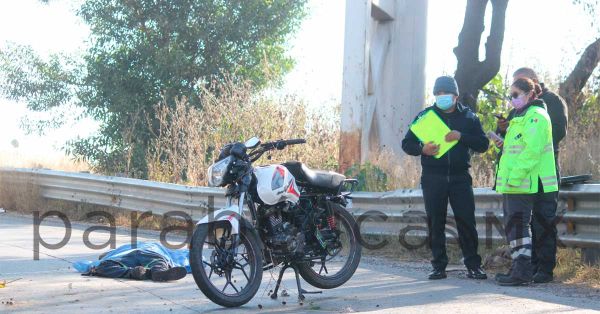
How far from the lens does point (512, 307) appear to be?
25.2ft

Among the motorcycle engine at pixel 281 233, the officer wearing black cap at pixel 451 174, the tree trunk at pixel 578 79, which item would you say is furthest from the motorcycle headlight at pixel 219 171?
the tree trunk at pixel 578 79

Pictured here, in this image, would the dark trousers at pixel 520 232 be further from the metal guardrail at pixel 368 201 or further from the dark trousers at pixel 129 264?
the dark trousers at pixel 129 264

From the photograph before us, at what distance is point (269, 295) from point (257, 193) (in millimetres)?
917

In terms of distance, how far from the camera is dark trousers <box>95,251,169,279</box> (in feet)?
30.0

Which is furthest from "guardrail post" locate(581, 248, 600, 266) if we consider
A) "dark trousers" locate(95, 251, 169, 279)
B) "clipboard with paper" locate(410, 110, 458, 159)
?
"dark trousers" locate(95, 251, 169, 279)

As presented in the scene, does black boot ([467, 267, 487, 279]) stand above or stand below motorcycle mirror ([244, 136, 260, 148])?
below

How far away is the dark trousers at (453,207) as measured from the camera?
9.66 m

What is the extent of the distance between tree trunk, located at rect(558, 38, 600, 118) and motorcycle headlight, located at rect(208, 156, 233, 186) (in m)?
10.7

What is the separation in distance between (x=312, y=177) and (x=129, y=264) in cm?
202

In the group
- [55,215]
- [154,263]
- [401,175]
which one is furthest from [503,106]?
[154,263]

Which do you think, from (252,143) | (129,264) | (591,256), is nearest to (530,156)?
(591,256)

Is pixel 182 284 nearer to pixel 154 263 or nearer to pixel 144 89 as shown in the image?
pixel 154 263

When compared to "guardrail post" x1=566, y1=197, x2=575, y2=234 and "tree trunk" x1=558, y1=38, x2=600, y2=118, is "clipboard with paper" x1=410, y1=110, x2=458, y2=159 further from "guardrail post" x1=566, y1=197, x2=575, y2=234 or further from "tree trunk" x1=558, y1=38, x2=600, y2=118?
"tree trunk" x1=558, y1=38, x2=600, y2=118

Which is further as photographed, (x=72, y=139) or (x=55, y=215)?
(x=72, y=139)
